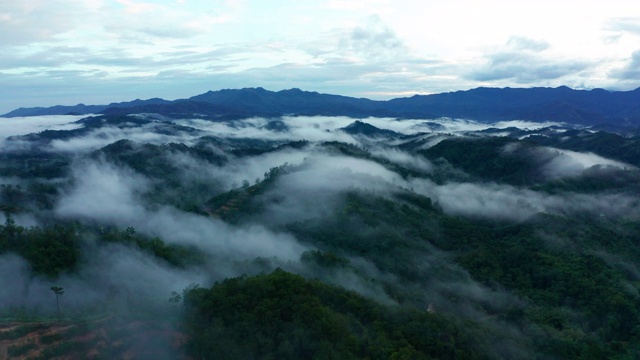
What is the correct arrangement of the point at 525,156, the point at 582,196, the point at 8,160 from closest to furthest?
the point at 582,196, the point at 525,156, the point at 8,160

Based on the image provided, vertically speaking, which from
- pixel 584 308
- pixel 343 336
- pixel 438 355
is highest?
pixel 343 336

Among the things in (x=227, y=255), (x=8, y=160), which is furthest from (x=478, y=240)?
(x=8, y=160)

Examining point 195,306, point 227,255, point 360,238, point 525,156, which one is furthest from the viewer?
point 525,156

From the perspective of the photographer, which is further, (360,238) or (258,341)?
(360,238)

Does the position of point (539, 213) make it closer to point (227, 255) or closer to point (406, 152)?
point (227, 255)

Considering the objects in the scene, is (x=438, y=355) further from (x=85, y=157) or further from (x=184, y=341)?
(x=85, y=157)

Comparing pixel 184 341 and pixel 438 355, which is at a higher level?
pixel 184 341
